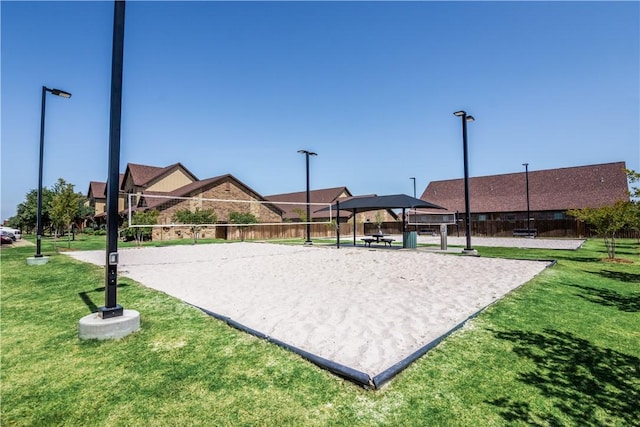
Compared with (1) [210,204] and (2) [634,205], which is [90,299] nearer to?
(2) [634,205]

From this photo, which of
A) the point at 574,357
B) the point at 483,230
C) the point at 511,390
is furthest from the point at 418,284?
the point at 483,230

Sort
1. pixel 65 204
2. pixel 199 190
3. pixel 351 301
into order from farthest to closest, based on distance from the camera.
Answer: pixel 199 190
pixel 65 204
pixel 351 301

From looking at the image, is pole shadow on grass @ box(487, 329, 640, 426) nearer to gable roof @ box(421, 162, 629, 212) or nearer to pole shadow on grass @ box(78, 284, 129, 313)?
pole shadow on grass @ box(78, 284, 129, 313)

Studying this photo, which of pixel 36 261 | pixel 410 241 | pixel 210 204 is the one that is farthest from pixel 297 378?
pixel 210 204

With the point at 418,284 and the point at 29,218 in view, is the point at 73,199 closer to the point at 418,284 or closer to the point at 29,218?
the point at 418,284

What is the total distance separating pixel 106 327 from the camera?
154 inches

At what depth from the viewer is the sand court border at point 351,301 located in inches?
138

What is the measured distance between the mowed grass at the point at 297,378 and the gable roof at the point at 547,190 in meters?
33.0

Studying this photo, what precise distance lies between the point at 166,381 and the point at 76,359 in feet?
4.23

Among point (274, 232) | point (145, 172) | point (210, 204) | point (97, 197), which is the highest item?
point (145, 172)

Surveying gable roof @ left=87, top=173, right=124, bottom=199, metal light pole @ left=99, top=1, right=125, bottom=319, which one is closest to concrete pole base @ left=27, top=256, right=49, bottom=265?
metal light pole @ left=99, top=1, right=125, bottom=319

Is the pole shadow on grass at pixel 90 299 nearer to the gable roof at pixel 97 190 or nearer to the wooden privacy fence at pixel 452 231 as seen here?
the wooden privacy fence at pixel 452 231

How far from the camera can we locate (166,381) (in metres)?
2.89

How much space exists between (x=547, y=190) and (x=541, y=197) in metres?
1.45
